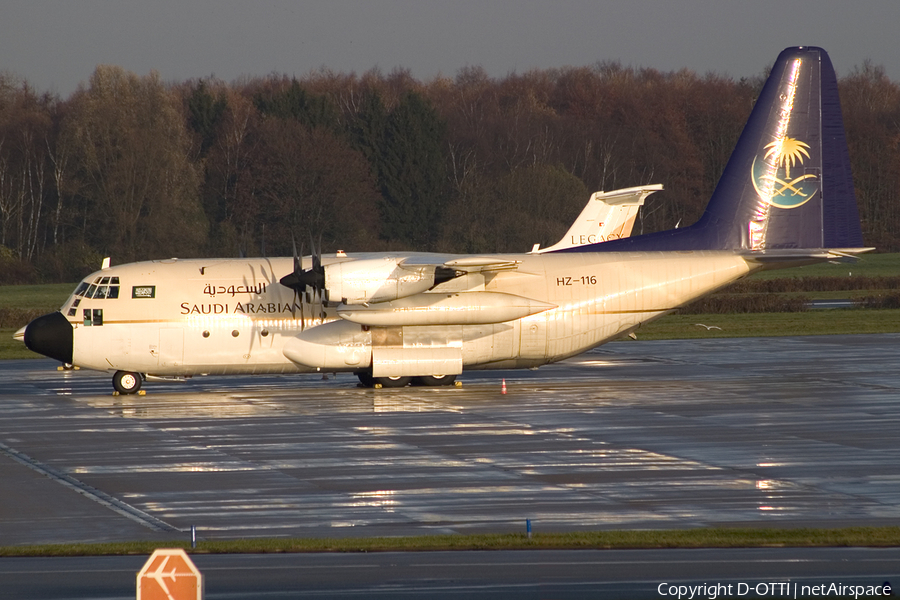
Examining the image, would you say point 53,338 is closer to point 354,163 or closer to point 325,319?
point 325,319

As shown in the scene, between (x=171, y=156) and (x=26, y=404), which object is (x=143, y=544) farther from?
(x=171, y=156)

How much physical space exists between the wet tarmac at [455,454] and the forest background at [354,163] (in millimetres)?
44548

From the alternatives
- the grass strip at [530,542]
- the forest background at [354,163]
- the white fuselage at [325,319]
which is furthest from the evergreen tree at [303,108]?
the grass strip at [530,542]

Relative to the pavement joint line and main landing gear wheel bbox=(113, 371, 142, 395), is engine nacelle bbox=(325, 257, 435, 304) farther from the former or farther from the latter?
the pavement joint line

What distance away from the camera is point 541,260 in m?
29.5

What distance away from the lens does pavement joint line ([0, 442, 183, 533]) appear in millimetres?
14961

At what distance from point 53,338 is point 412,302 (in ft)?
28.9

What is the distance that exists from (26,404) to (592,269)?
47.1ft

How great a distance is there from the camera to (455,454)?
19.6m

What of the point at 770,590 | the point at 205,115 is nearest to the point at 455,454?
the point at 770,590

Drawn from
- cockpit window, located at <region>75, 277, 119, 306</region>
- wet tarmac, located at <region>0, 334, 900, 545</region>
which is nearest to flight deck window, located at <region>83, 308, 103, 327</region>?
cockpit window, located at <region>75, 277, 119, 306</region>

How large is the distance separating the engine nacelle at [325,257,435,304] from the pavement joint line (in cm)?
871

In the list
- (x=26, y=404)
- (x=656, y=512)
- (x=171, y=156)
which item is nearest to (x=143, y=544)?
(x=656, y=512)

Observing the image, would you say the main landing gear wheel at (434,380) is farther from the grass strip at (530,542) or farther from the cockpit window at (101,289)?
the grass strip at (530,542)
